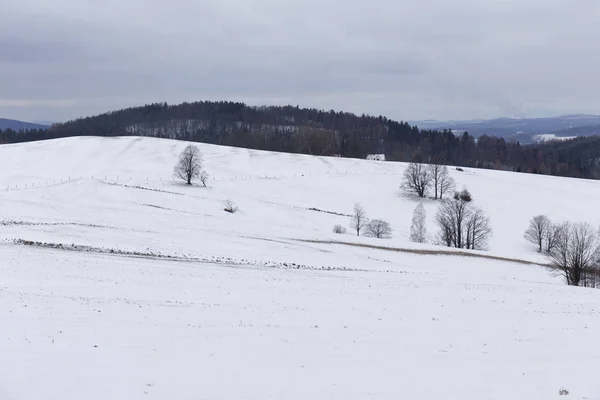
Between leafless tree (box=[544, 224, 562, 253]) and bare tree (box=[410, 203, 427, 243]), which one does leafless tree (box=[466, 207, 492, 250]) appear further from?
leafless tree (box=[544, 224, 562, 253])

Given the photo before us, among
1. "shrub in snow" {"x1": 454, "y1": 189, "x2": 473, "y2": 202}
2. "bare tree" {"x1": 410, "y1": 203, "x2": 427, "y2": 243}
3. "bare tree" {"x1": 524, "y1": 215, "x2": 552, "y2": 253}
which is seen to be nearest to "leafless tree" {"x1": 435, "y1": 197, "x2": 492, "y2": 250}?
"bare tree" {"x1": 410, "y1": 203, "x2": 427, "y2": 243}

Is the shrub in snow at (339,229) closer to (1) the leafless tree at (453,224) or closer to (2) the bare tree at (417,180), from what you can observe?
(1) the leafless tree at (453,224)

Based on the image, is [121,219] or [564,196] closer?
[121,219]

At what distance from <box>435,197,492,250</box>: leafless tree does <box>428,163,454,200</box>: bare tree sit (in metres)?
17.4

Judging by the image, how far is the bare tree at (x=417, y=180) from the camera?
82088 mm

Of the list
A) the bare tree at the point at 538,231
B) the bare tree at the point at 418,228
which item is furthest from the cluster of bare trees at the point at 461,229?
the bare tree at the point at 538,231

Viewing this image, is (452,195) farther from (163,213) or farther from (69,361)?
(69,361)

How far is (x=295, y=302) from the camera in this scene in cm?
2120

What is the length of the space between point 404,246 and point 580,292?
1651 centimetres

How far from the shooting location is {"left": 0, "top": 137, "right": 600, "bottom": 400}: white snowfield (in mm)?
11211

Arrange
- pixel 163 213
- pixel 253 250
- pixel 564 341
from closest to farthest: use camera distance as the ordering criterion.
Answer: pixel 564 341 < pixel 253 250 < pixel 163 213

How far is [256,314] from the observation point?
18.3 meters

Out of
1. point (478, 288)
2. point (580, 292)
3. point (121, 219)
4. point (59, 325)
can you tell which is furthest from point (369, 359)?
point (121, 219)

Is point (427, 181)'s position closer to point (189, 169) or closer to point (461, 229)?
point (461, 229)
